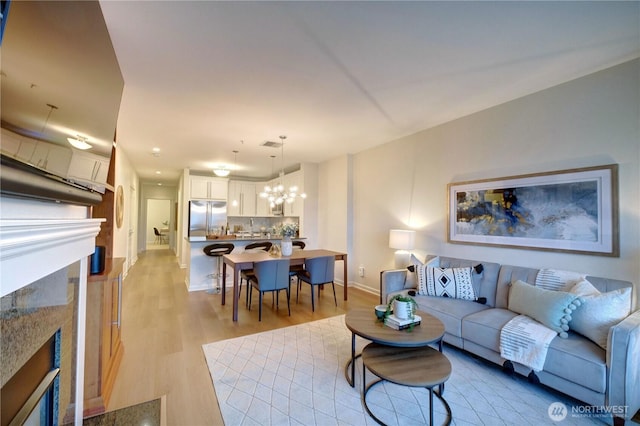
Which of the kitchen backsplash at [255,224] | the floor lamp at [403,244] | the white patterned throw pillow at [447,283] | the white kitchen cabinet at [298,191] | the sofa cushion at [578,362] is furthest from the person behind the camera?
the kitchen backsplash at [255,224]

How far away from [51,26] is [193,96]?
2.21 meters

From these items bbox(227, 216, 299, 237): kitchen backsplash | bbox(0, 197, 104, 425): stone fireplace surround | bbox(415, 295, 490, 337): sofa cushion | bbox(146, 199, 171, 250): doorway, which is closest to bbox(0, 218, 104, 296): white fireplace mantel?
bbox(0, 197, 104, 425): stone fireplace surround

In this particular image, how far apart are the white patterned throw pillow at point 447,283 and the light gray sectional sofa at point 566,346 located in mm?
79

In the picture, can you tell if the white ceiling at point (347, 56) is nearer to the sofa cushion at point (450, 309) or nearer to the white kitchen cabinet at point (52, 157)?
the white kitchen cabinet at point (52, 157)

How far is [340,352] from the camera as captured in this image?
2.70 meters

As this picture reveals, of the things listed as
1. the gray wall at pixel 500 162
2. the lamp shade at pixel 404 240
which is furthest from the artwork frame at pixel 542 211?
the lamp shade at pixel 404 240

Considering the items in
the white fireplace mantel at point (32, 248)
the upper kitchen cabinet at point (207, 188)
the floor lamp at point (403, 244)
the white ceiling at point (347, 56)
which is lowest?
the floor lamp at point (403, 244)

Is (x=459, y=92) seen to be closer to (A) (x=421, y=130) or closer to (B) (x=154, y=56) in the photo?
(A) (x=421, y=130)

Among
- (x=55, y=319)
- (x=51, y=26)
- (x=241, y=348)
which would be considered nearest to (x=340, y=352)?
(x=241, y=348)

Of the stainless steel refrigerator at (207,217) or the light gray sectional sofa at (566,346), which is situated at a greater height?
the stainless steel refrigerator at (207,217)

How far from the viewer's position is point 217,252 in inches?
188

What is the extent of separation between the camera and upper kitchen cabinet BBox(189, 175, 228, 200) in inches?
278

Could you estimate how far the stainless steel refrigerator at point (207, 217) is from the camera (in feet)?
23.1

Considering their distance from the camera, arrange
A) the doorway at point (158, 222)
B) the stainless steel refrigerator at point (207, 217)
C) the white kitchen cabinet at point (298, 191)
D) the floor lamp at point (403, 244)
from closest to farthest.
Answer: the floor lamp at point (403, 244), the white kitchen cabinet at point (298, 191), the stainless steel refrigerator at point (207, 217), the doorway at point (158, 222)
